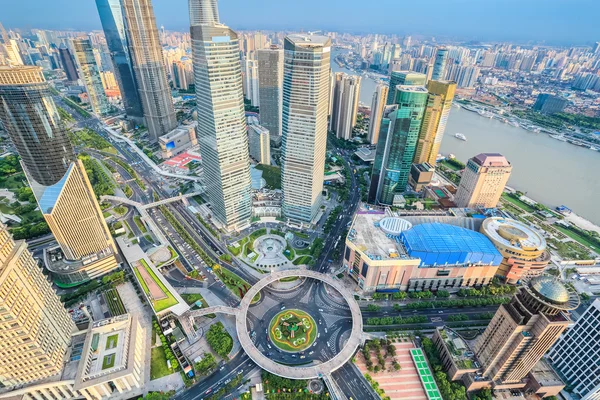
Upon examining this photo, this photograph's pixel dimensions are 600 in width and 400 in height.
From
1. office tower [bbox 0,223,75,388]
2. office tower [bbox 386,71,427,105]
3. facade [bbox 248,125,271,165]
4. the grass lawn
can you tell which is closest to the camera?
office tower [bbox 0,223,75,388]

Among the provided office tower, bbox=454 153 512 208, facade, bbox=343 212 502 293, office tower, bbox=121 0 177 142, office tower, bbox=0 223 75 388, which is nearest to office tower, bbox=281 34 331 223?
facade, bbox=343 212 502 293

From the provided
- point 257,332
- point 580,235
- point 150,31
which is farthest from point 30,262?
point 580,235

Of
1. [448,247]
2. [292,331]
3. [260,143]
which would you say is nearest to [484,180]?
[448,247]

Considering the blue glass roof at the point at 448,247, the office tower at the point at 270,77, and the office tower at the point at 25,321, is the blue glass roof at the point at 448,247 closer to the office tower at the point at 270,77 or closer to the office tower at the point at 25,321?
the office tower at the point at 25,321

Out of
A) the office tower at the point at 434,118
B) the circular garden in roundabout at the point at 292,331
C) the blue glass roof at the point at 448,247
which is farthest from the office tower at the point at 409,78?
the circular garden in roundabout at the point at 292,331

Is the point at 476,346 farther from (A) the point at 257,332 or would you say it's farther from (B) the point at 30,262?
(B) the point at 30,262

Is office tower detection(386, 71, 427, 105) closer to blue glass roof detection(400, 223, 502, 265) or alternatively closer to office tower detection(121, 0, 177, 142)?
blue glass roof detection(400, 223, 502, 265)
